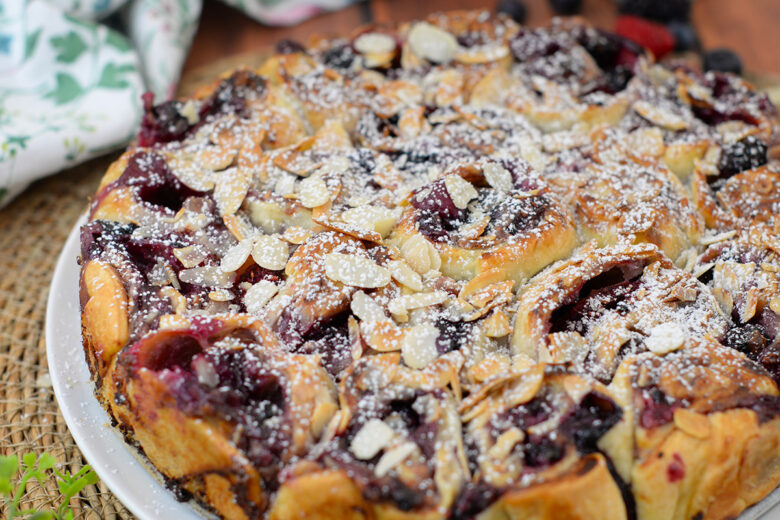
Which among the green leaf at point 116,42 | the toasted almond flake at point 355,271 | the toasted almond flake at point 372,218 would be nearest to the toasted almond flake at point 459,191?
the toasted almond flake at point 372,218

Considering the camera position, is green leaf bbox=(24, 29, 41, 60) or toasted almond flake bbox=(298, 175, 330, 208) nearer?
toasted almond flake bbox=(298, 175, 330, 208)

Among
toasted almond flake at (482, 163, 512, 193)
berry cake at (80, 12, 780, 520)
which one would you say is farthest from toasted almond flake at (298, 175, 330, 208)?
toasted almond flake at (482, 163, 512, 193)

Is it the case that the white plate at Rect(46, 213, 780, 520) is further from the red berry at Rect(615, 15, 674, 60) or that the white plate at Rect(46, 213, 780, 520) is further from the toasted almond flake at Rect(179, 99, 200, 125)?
the red berry at Rect(615, 15, 674, 60)

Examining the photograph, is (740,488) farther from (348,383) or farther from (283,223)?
(283,223)

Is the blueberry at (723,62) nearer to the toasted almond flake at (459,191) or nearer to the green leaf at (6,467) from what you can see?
the toasted almond flake at (459,191)

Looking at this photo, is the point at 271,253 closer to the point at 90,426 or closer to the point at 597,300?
the point at 90,426

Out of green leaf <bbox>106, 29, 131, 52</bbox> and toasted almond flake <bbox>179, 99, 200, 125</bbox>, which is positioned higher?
toasted almond flake <bbox>179, 99, 200, 125</bbox>
